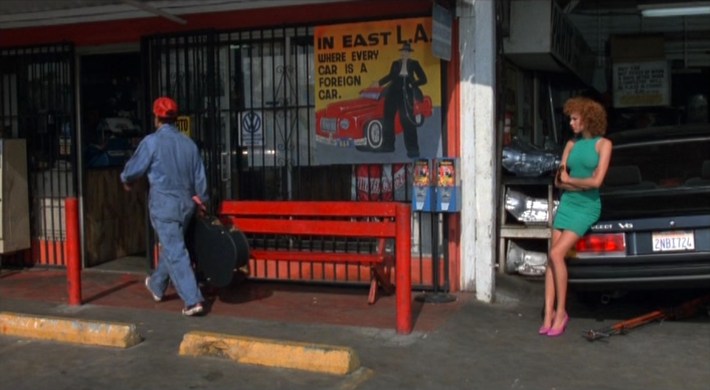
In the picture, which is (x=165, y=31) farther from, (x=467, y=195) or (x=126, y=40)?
(x=467, y=195)

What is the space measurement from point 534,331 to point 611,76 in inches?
325

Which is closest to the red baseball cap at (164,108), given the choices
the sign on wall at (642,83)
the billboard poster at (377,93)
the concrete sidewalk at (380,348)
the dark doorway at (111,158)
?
the billboard poster at (377,93)

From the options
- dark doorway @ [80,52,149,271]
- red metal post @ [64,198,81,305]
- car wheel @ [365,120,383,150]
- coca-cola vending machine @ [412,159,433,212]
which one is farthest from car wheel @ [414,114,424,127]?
dark doorway @ [80,52,149,271]

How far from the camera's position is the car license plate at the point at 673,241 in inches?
265

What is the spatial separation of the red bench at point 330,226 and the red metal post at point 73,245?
136 centimetres

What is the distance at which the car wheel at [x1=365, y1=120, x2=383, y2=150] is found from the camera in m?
8.66

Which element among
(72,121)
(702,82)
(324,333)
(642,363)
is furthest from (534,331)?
(702,82)

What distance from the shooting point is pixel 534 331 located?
23.8 ft

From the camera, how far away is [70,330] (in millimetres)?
7176

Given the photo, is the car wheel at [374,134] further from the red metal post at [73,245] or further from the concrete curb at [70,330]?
the concrete curb at [70,330]

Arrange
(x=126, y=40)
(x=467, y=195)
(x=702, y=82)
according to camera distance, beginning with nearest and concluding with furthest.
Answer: (x=467, y=195)
(x=126, y=40)
(x=702, y=82)

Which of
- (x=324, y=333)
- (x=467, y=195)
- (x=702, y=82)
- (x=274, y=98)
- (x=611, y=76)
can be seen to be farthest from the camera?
(x=702, y=82)

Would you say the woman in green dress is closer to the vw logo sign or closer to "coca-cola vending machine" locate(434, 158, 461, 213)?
"coca-cola vending machine" locate(434, 158, 461, 213)

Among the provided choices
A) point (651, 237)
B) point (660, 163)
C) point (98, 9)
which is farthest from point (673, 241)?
point (98, 9)
